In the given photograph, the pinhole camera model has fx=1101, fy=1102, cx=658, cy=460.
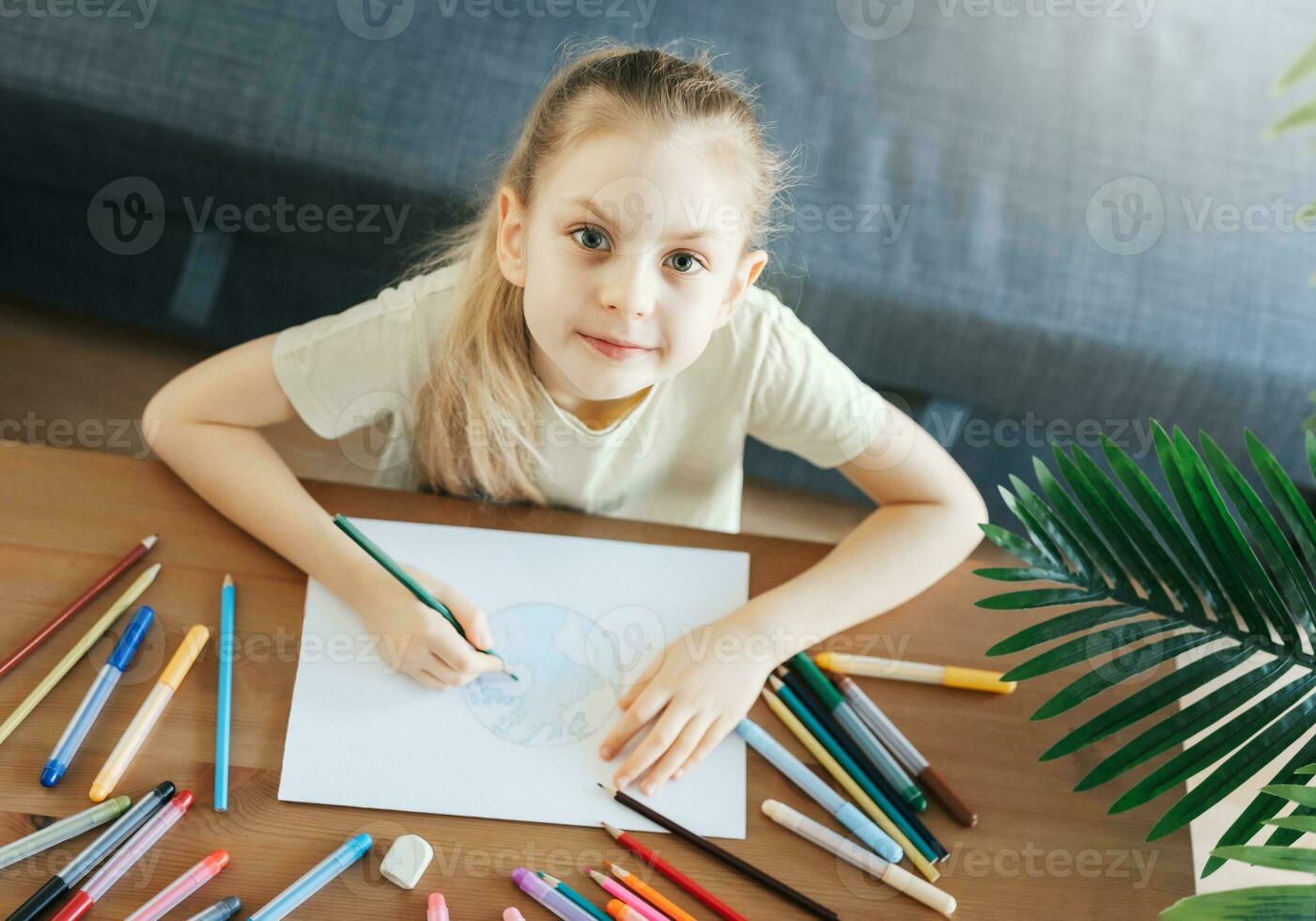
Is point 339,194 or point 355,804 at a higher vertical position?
point 339,194

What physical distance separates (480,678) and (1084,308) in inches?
30.8

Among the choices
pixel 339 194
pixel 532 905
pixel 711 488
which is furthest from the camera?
pixel 339 194

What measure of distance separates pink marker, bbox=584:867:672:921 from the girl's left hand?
0.06 metres

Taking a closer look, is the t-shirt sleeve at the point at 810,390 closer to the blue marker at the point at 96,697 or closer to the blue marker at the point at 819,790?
the blue marker at the point at 819,790

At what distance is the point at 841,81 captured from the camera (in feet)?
4.06

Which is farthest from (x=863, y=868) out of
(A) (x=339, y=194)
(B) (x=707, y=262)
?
(A) (x=339, y=194)

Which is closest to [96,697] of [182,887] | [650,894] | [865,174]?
[182,887]

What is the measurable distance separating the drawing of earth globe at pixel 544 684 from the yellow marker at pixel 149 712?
177mm

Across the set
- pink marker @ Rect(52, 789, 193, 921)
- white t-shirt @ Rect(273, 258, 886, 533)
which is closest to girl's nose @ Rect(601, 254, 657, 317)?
white t-shirt @ Rect(273, 258, 886, 533)

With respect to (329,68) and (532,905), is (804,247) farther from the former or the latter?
(532,905)

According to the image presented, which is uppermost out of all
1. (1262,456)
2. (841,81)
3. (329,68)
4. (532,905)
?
(841,81)

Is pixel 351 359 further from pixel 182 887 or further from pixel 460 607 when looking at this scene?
pixel 182 887

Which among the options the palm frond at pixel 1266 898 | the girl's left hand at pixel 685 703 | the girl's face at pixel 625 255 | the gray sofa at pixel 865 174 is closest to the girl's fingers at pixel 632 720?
the girl's left hand at pixel 685 703

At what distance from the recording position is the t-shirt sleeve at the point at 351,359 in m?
0.85
